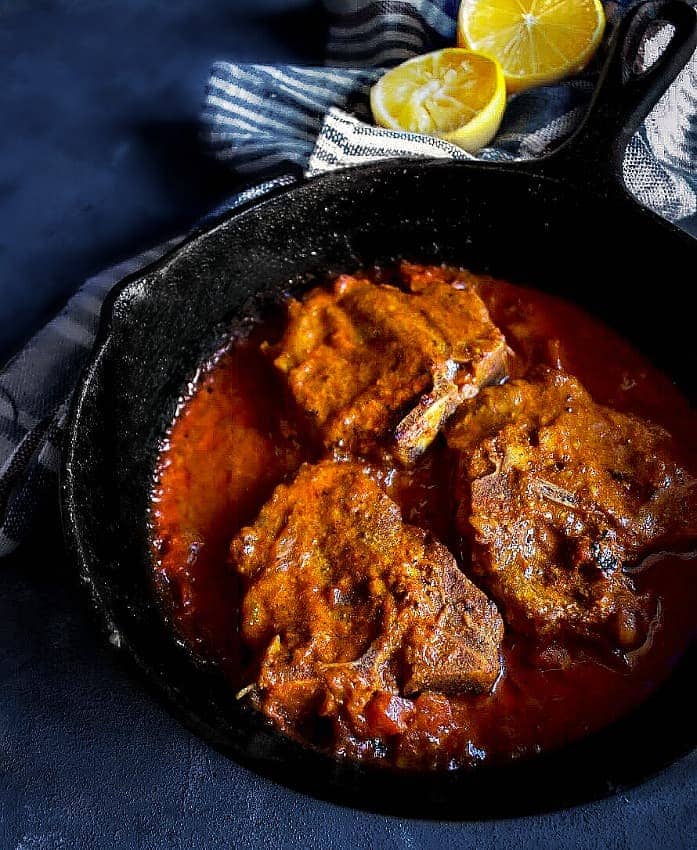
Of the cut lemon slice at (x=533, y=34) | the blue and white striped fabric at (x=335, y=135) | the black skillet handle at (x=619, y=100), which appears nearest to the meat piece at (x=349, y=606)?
the blue and white striped fabric at (x=335, y=135)

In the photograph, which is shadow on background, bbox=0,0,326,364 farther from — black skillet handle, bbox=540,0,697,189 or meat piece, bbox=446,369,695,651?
meat piece, bbox=446,369,695,651

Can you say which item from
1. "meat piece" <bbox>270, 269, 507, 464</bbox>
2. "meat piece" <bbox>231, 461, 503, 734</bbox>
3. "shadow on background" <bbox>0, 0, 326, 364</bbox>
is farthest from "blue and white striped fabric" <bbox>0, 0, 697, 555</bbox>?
"meat piece" <bbox>231, 461, 503, 734</bbox>

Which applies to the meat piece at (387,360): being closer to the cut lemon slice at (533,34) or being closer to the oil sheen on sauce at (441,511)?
the oil sheen on sauce at (441,511)

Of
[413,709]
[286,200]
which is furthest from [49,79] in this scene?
[413,709]

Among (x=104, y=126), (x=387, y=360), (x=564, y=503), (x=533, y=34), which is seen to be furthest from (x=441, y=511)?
(x=104, y=126)

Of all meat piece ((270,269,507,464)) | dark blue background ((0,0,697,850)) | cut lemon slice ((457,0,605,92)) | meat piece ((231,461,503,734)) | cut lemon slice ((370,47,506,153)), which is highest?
cut lemon slice ((457,0,605,92))
